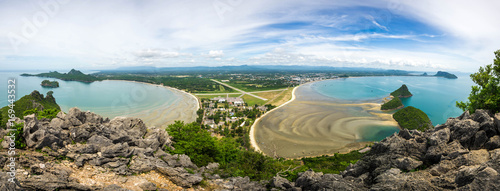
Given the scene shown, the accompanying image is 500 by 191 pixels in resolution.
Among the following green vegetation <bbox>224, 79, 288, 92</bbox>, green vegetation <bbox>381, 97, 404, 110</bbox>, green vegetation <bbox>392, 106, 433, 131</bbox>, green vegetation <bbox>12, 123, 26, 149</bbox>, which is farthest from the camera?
green vegetation <bbox>224, 79, 288, 92</bbox>

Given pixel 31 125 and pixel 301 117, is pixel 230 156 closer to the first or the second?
pixel 31 125

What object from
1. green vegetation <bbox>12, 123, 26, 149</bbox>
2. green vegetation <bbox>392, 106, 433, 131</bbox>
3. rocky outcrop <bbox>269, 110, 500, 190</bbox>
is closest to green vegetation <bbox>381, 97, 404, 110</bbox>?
green vegetation <bbox>392, 106, 433, 131</bbox>

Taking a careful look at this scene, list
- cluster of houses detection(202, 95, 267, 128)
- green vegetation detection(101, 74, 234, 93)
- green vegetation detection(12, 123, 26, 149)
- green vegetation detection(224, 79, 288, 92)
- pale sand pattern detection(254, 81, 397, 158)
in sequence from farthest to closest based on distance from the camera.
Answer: green vegetation detection(224, 79, 288, 92) → green vegetation detection(101, 74, 234, 93) → cluster of houses detection(202, 95, 267, 128) → pale sand pattern detection(254, 81, 397, 158) → green vegetation detection(12, 123, 26, 149)

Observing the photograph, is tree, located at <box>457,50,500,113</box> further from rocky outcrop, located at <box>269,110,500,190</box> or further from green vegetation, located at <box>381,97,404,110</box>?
green vegetation, located at <box>381,97,404,110</box>

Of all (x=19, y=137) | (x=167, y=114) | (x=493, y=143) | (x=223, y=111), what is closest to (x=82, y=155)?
(x=19, y=137)

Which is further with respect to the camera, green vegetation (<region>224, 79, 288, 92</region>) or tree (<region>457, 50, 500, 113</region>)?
green vegetation (<region>224, 79, 288, 92</region>)

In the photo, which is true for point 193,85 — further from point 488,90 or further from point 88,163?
point 488,90

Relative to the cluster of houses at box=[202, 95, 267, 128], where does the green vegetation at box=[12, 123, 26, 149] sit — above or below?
above
